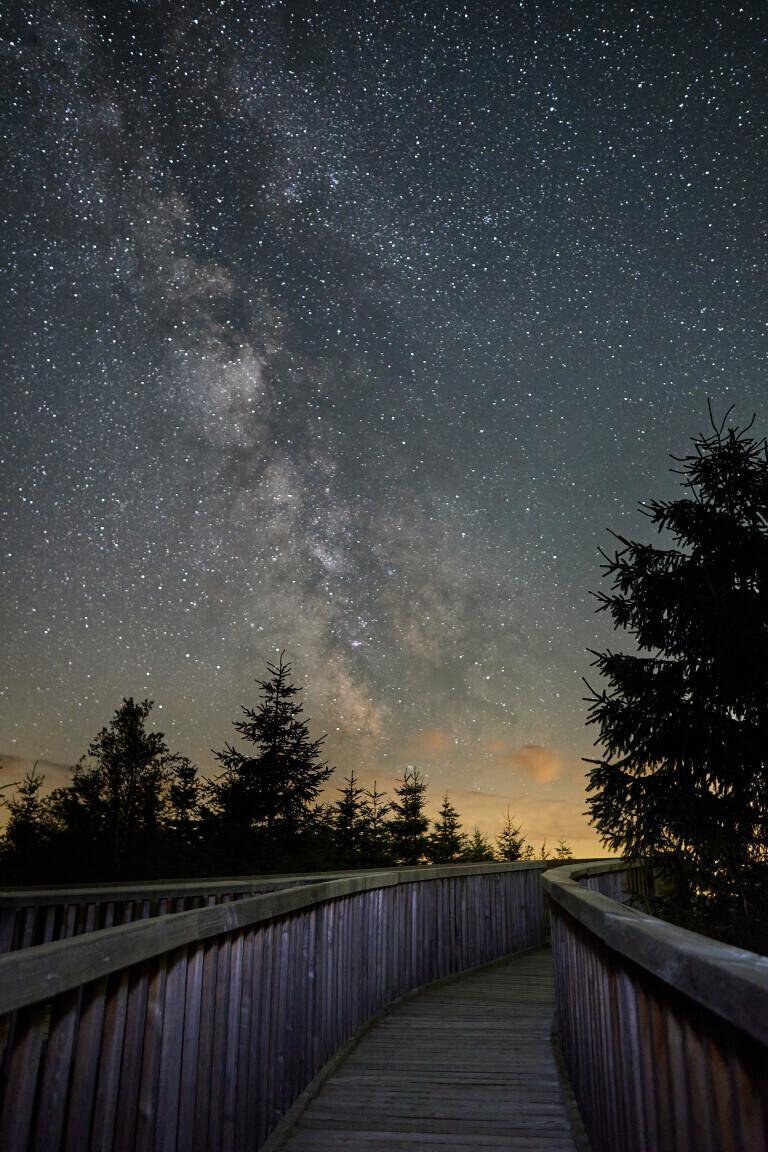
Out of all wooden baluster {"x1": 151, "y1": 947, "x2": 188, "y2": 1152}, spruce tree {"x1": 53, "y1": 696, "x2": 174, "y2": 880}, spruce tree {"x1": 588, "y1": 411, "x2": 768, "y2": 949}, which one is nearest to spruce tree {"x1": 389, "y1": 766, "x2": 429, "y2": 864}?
spruce tree {"x1": 53, "y1": 696, "x2": 174, "y2": 880}

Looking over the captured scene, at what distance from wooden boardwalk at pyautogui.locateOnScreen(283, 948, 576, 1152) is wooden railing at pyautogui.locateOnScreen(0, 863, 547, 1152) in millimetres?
198

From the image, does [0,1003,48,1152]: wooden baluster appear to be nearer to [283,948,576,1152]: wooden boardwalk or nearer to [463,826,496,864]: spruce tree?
[283,948,576,1152]: wooden boardwalk

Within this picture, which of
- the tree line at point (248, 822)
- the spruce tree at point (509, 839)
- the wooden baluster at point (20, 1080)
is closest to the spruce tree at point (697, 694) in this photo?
the wooden baluster at point (20, 1080)

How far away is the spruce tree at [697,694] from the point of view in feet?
25.5

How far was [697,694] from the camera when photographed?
8312mm

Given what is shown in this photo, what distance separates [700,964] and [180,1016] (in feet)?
4.95

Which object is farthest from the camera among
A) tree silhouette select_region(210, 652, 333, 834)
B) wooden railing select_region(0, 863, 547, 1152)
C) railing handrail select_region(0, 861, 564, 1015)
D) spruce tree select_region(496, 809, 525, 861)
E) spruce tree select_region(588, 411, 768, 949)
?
spruce tree select_region(496, 809, 525, 861)

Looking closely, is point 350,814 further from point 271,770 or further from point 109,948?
point 109,948

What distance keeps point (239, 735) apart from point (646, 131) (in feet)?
60.6

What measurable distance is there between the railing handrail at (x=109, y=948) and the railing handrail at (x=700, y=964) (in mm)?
1058

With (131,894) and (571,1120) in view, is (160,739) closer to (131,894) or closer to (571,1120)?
(131,894)

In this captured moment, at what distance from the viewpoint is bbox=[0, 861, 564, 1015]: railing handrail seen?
3.97ft

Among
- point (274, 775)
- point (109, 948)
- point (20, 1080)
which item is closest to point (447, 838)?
point (274, 775)

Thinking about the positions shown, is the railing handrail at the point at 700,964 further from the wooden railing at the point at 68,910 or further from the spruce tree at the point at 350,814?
the spruce tree at the point at 350,814
